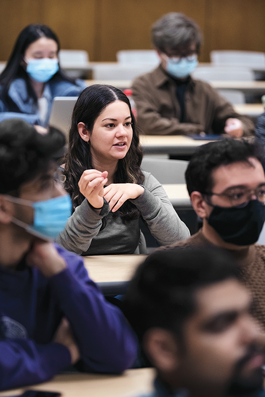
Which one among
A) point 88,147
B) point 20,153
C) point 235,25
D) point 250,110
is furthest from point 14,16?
point 20,153

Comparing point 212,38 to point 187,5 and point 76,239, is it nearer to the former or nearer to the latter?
point 187,5

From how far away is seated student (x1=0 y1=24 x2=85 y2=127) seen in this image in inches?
143

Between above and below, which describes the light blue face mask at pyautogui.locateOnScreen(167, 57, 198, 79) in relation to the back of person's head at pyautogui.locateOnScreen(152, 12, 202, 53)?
below

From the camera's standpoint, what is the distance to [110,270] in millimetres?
1821

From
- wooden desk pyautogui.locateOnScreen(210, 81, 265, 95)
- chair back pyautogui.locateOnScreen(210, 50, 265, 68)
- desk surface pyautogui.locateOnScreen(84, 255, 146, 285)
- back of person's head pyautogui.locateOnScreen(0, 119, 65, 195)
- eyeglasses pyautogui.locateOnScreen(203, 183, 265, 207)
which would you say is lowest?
chair back pyautogui.locateOnScreen(210, 50, 265, 68)

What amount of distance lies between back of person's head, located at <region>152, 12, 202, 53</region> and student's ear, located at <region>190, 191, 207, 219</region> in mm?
2651

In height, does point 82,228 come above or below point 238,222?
below

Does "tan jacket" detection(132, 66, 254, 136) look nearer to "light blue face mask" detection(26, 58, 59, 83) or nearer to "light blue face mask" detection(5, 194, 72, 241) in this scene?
"light blue face mask" detection(26, 58, 59, 83)

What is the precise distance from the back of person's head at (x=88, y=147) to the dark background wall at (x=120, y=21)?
20.6 ft

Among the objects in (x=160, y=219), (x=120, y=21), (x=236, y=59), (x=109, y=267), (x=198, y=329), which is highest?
(x=198, y=329)

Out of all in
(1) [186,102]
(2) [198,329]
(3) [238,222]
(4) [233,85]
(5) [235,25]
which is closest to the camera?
(2) [198,329]

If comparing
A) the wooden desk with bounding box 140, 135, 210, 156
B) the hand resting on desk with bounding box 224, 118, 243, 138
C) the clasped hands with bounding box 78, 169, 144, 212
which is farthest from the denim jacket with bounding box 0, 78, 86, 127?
the clasped hands with bounding box 78, 169, 144, 212

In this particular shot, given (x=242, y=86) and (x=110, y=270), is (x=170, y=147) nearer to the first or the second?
(x=110, y=270)

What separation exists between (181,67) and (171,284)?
336 cm
